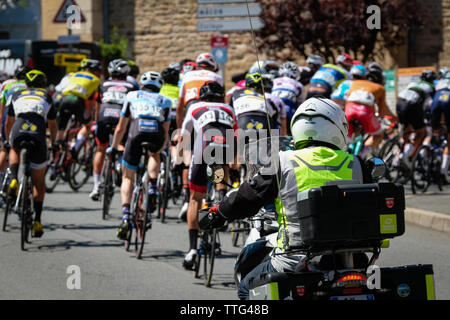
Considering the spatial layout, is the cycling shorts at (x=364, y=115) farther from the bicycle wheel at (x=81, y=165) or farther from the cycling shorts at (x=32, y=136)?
the cycling shorts at (x=32, y=136)

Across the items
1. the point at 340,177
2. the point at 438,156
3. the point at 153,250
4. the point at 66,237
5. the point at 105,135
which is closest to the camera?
the point at 340,177

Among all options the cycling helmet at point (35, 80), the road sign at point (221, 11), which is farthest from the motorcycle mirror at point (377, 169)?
the road sign at point (221, 11)

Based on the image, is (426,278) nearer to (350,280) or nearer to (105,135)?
(350,280)

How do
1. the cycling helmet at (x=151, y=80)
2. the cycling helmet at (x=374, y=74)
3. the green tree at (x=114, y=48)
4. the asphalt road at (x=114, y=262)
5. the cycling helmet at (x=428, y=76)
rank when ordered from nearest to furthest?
1. the asphalt road at (x=114, y=262)
2. the cycling helmet at (x=151, y=80)
3. the cycling helmet at (x=374, y=74)
4. the cycling helmet at (x=428, y=76)
5. the green tree at (x=114, y=48)

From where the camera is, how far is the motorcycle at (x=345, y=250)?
4008 mm

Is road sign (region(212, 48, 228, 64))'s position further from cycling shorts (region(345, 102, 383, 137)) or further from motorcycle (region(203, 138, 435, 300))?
motorcycle (region(203, 138, 435, 300))

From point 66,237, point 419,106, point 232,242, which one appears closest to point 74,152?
point 66,237

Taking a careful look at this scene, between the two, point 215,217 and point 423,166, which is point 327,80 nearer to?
point 423,166

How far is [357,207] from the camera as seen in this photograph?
404 cm

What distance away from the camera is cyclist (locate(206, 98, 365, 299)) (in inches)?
170

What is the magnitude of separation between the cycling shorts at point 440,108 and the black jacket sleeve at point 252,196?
1004cm

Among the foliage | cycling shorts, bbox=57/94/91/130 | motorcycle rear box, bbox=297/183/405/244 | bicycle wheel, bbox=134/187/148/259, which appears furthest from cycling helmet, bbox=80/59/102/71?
the foliage

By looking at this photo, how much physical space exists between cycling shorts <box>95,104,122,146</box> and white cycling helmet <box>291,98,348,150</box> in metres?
7.82
